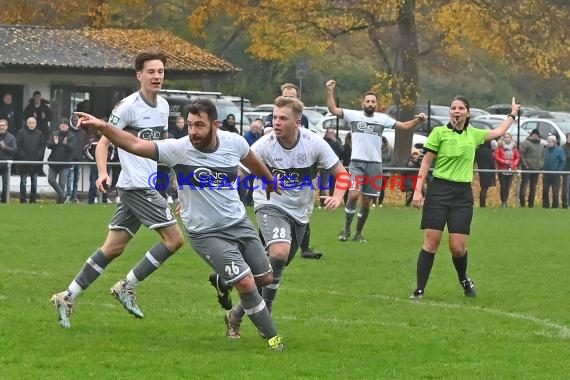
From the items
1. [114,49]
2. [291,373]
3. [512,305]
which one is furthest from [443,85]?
[291,373]

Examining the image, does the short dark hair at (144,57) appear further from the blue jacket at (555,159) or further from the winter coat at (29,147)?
the blue jacket at (555,159)

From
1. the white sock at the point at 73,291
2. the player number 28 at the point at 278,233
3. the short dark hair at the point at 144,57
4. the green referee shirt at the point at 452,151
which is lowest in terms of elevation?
the white sock at the point at 73,291

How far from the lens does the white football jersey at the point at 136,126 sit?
34.5 feet

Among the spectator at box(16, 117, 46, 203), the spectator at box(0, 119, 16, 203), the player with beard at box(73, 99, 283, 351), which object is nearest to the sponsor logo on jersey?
the player with beard at box(73, 99, 283, 351)

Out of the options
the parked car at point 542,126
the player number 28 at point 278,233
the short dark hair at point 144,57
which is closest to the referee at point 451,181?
the player number 28 at point 278,233

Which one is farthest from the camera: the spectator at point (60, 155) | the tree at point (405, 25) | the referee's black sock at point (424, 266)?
the tree at point (405, 25)

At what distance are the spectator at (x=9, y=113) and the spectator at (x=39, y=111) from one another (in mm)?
526

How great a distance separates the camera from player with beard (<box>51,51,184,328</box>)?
1043 cm

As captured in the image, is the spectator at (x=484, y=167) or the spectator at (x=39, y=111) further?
the spectator at (x=484, y=167)

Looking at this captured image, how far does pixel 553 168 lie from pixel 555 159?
196mm

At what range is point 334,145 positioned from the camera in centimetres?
2730

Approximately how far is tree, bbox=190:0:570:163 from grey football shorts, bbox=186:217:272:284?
75.6 ft

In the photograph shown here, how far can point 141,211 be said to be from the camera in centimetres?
1049

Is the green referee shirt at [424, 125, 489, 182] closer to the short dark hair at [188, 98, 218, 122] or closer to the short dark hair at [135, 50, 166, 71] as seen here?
the short dark hair at [135, 50, 166, 71]
